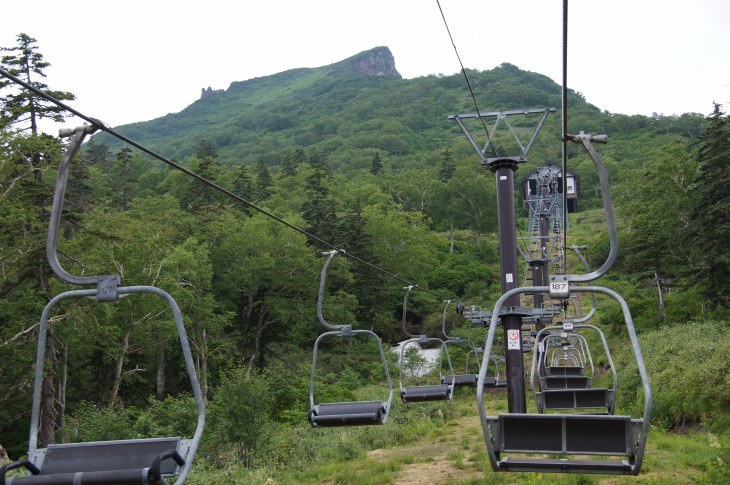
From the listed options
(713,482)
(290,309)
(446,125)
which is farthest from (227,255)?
(446,125)

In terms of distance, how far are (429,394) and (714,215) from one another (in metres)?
20.9

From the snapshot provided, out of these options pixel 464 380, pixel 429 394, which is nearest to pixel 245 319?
pixel 464 380

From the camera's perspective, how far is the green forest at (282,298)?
19.8 metres

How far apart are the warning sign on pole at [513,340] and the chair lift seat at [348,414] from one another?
3155 mm

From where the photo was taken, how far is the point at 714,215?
94.6ft

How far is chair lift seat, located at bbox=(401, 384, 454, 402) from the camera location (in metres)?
14.2

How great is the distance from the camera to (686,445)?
46.3ft

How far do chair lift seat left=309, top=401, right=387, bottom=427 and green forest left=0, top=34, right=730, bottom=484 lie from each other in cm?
323

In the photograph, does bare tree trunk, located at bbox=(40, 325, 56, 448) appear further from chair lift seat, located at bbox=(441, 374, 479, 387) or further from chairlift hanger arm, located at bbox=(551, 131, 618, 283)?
chairlift hanger arm, located at bbox=(551, 131, 618, 283)

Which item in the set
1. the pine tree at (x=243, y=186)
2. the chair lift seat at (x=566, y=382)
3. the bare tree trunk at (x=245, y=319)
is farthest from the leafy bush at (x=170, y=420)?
the pine tree at (x=243, y=186)

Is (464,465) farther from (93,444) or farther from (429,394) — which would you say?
(93,444)

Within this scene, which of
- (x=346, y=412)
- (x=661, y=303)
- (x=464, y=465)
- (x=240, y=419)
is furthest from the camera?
(x=661, y=303)

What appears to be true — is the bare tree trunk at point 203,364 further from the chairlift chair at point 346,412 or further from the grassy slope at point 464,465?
the chairlift chair at point 346,412

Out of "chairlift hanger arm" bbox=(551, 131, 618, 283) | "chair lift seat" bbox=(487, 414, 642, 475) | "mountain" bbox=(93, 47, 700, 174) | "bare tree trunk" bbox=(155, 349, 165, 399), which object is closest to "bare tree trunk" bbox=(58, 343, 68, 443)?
"bare tree trunk" bbox=(155, 349, 165, 399)
